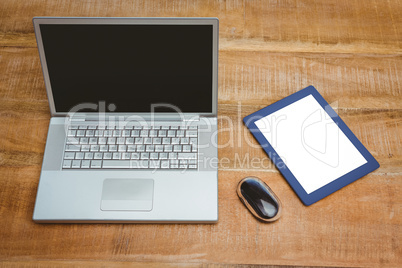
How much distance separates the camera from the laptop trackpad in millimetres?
841

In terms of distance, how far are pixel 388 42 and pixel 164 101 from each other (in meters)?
0.68

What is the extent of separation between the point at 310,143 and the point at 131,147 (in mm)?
431

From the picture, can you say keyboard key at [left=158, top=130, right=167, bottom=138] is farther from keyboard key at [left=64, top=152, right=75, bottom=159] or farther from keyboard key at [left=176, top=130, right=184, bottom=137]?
keyboard key at [left=64, top=152, right=75, bottom=159]

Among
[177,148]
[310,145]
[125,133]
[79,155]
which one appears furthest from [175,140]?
[310,145]

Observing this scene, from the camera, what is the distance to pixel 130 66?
0.85m

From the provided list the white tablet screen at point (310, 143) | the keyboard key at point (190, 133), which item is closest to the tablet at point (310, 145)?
the white tablet screen at point (310, 143)

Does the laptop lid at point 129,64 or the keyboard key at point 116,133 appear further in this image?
the keyboard key at point 116,133

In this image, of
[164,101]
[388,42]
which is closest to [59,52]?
[164,101]

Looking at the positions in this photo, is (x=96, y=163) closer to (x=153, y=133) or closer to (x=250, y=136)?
(x=153, y=133)

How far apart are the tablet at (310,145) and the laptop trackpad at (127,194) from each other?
0.30 meters

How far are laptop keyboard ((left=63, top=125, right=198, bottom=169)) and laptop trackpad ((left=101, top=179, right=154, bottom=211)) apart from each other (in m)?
0.04

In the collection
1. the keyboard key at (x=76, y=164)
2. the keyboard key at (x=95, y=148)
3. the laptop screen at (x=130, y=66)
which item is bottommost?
the keyboard key at (x=76, y=164)

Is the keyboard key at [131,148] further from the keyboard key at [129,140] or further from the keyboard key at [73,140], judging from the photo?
the keyboard key at [73,140]

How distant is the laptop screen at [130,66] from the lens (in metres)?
0.80
